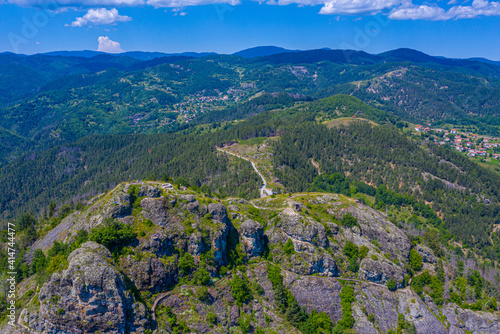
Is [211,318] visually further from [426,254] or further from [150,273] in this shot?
[426,254]

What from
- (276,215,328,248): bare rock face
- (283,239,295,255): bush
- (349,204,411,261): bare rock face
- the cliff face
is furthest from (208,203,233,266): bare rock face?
(349,204,411,261): bare rock face

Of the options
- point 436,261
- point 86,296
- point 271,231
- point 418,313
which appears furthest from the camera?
point 436,261

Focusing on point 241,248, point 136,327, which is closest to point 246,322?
point 241,248

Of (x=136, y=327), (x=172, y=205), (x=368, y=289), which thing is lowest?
(x=368, y=289)

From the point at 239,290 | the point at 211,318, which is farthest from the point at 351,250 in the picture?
the point at 211,318

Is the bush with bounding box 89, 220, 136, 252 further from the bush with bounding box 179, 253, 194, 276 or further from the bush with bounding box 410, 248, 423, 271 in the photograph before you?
the bush with bounding box 410, 248, 423, 271

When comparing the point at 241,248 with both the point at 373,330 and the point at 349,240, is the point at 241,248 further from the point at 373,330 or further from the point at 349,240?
the point at 373,330

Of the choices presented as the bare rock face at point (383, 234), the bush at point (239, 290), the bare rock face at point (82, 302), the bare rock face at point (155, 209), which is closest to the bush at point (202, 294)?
the bush at point (239, 290)
